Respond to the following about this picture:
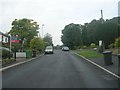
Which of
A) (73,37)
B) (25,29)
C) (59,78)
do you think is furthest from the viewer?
(73,37)

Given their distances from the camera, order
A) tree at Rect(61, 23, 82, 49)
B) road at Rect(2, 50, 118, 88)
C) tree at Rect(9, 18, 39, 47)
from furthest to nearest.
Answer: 1. tree at Rect(61, 23, 82, 49)
2. tree at Rect(9, 18, 39, 47)
3. road at Rect(2, 50, 118, 88)

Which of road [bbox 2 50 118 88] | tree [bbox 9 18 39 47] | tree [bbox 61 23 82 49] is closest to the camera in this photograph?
road [bbox 2 50 118 88]

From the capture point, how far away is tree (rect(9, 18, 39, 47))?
77.9m

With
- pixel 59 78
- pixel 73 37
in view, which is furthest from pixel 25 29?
pixel 59 78

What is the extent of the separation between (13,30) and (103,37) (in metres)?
23.5

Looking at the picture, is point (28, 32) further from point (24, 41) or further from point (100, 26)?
point (100, 26)

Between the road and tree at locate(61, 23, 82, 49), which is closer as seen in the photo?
the road

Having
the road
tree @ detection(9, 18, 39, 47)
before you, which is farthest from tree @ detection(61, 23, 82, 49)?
the road

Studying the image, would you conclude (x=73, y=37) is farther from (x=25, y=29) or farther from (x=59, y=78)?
(x=59, y=78)

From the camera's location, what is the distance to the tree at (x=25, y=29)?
77.9m

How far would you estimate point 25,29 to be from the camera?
259 feet

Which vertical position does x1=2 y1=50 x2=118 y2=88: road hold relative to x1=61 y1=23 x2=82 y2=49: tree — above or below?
below

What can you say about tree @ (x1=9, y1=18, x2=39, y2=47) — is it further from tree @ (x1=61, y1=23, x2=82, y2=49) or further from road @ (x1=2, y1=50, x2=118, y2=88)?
road @ (x1=2, y1=50, x2=118, y2=88)

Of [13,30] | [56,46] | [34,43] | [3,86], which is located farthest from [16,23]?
[56,46]
